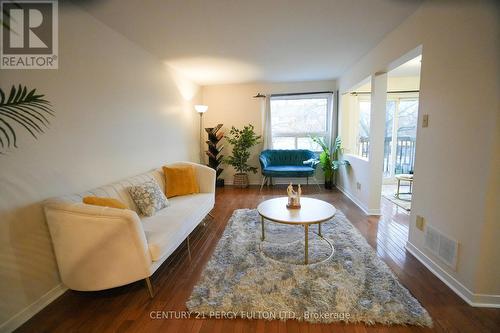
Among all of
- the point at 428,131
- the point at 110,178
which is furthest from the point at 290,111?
the point at 110,178

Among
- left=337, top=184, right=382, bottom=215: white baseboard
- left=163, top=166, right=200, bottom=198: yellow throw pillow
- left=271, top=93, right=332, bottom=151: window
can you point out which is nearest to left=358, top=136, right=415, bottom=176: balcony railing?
left=271, top=93, right=332, bottom=151: window

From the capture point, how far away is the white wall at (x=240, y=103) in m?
5.39

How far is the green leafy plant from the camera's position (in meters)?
5.20

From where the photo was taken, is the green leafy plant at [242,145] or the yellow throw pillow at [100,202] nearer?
the yellow throw pillow at [100,202]

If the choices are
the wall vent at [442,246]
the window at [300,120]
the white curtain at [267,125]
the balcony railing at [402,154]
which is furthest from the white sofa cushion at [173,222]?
the balcony railing at [402,154]

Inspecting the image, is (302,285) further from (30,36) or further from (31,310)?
(30,36)

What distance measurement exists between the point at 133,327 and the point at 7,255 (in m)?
0.95

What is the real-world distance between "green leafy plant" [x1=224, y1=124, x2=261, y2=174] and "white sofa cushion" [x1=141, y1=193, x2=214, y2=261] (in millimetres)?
2357

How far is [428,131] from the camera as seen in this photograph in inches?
82.2

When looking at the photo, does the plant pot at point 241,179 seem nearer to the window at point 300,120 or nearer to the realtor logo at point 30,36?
the window at point 300,120

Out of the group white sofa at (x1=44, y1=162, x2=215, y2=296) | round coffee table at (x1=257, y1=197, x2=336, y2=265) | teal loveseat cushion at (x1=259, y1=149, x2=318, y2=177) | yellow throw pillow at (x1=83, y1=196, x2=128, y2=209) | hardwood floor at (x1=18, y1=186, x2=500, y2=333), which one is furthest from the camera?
teal loveseat cushion at (x1=259, y1=149, x2=318, y2=177)

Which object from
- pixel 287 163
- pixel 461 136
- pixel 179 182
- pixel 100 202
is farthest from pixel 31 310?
pixel 287 163

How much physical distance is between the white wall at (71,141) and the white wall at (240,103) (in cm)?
222

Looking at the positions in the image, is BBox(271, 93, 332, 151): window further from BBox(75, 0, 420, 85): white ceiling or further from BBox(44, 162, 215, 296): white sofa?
BBox(44, 162, 215, 296): white sofa
